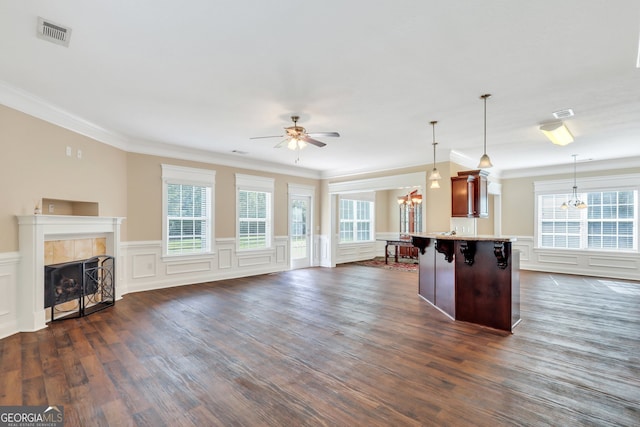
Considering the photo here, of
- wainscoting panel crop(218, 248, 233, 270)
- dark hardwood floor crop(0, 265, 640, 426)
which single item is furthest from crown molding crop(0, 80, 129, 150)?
wainscoting panel crop(218, 248, 233, 270)

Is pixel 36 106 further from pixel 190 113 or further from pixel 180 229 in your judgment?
pixel 180 229

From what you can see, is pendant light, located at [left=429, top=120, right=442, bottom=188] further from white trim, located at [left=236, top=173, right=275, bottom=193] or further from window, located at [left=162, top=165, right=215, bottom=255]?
window, located at [left=162, top=165, right=215, bottom=255]

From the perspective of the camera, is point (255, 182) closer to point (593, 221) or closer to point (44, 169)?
point (44, 169)

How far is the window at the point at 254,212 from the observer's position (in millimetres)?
7039

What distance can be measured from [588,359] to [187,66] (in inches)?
181

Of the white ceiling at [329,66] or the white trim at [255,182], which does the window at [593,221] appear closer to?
the white ceiling at [329,66]

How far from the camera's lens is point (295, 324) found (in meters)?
3.78

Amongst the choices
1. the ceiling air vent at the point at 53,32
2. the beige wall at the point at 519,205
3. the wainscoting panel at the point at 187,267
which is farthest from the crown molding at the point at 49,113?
the beige wall at the point at 519,205

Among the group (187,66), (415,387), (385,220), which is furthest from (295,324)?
(385,220)

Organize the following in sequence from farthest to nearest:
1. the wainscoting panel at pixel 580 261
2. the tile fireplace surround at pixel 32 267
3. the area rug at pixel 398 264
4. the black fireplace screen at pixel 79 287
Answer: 1. the area rug at pixel 398 264
2. the wainscoting panel at pixel 580 261
3. the black fireplace screen at pixel 79 287
4. the tile fireplace surround at pixel 32 267

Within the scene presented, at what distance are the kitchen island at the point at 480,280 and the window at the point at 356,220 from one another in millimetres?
5375

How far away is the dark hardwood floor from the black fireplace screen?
0.84 feet

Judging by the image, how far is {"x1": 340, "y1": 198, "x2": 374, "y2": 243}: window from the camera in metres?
9.70

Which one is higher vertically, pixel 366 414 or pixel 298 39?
pixel 298 39
